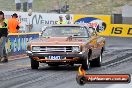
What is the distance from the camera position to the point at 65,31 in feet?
50.0

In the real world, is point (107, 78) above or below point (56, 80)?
above

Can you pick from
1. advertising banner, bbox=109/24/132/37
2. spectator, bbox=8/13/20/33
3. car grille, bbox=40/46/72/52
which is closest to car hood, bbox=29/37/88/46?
car grille, bbox=40/46/72/52

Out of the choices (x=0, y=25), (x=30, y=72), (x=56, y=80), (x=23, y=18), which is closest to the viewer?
(x=56, y=80)

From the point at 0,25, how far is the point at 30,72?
13.1 feet

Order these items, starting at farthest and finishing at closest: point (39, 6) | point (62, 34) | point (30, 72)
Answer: point (39, 6)
point (62, 34)
point (30, 72)

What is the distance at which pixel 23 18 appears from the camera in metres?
35.1

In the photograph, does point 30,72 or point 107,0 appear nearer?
point 30,72

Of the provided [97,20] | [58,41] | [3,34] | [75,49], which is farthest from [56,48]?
[97,20]

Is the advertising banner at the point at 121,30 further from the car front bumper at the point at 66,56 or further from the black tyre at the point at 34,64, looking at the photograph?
the car front bumper at the point at 66,56

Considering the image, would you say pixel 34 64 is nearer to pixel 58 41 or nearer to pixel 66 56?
pixel 58 41

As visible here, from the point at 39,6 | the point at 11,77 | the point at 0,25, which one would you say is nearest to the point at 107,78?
the point at 11,77

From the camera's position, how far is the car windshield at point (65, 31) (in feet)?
49.6

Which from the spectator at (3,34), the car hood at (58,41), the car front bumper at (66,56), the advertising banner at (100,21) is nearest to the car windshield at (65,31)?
the car hood at (58,41)

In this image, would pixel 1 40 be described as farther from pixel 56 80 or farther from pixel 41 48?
pixel 56 80
